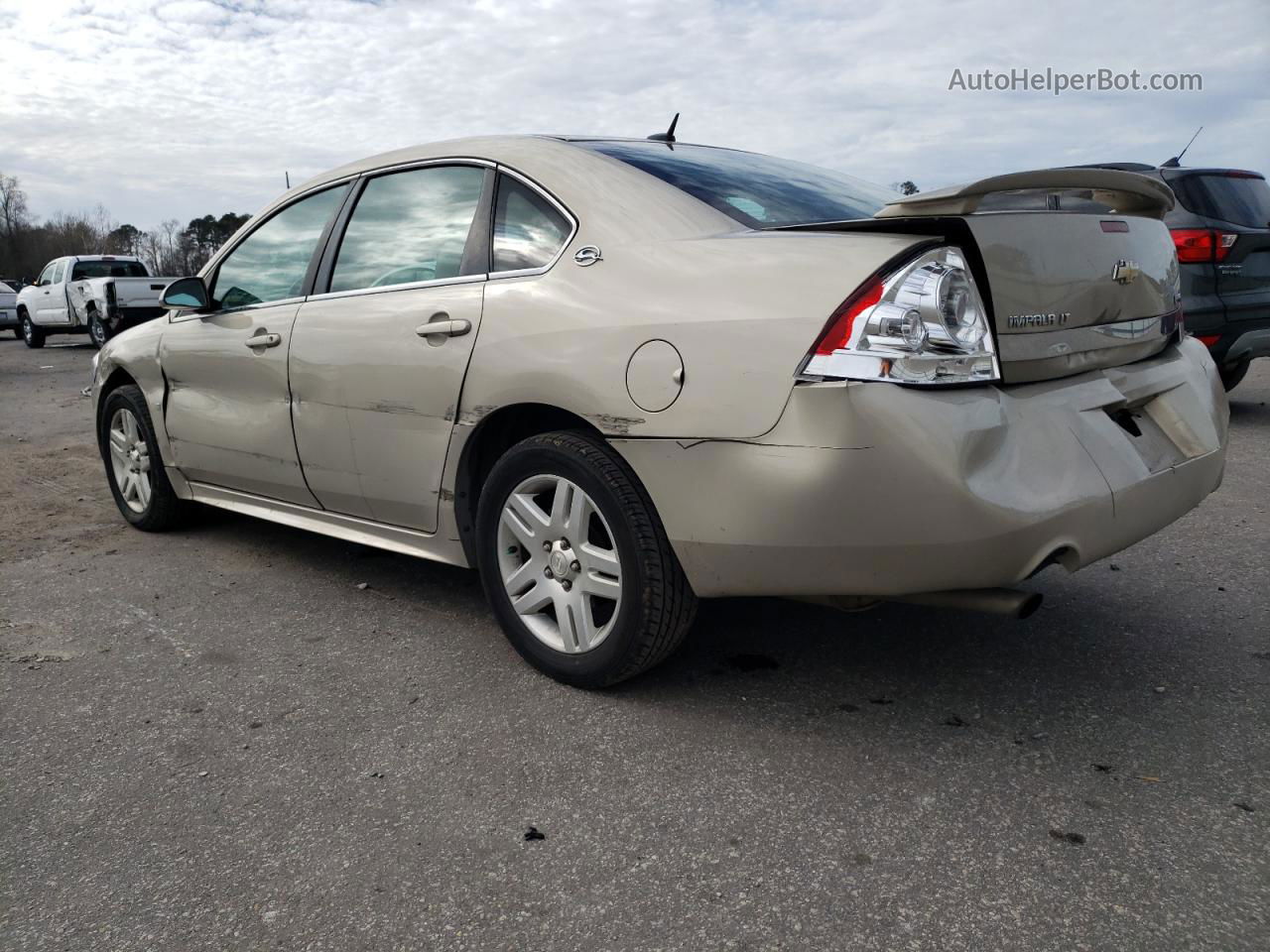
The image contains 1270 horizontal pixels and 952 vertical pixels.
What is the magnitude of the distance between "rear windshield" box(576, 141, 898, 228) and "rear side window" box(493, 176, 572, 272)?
282 mm

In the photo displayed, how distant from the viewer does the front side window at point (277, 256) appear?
390 centimetres

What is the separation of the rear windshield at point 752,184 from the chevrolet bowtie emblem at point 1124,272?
0.76 meters

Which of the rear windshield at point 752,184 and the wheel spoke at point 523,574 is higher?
the rear windshield at point 752,184

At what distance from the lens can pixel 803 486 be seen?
2.33 metres

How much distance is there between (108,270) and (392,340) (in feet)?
69.0

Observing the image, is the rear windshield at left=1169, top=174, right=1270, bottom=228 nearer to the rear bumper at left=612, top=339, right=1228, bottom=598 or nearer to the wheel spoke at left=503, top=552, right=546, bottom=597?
the rear bumper at left=612, top=339, right=1228, bottom=598

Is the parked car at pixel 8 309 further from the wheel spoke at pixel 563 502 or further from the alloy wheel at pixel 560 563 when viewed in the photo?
the wheel spoke at pixel 563 502

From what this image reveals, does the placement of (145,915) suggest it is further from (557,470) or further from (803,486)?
(803,486)

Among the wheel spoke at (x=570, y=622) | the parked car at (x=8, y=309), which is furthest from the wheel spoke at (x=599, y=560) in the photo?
the parked car at (x=8, y=309)

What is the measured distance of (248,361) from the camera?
397 centimetres

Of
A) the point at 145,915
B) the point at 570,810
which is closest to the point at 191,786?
the point at 145,915

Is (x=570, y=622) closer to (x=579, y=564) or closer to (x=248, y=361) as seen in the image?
(x=579, y=564)

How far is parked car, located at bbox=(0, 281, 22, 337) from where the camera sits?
25219 mm

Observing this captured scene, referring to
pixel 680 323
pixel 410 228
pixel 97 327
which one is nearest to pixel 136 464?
pixel 410 228
